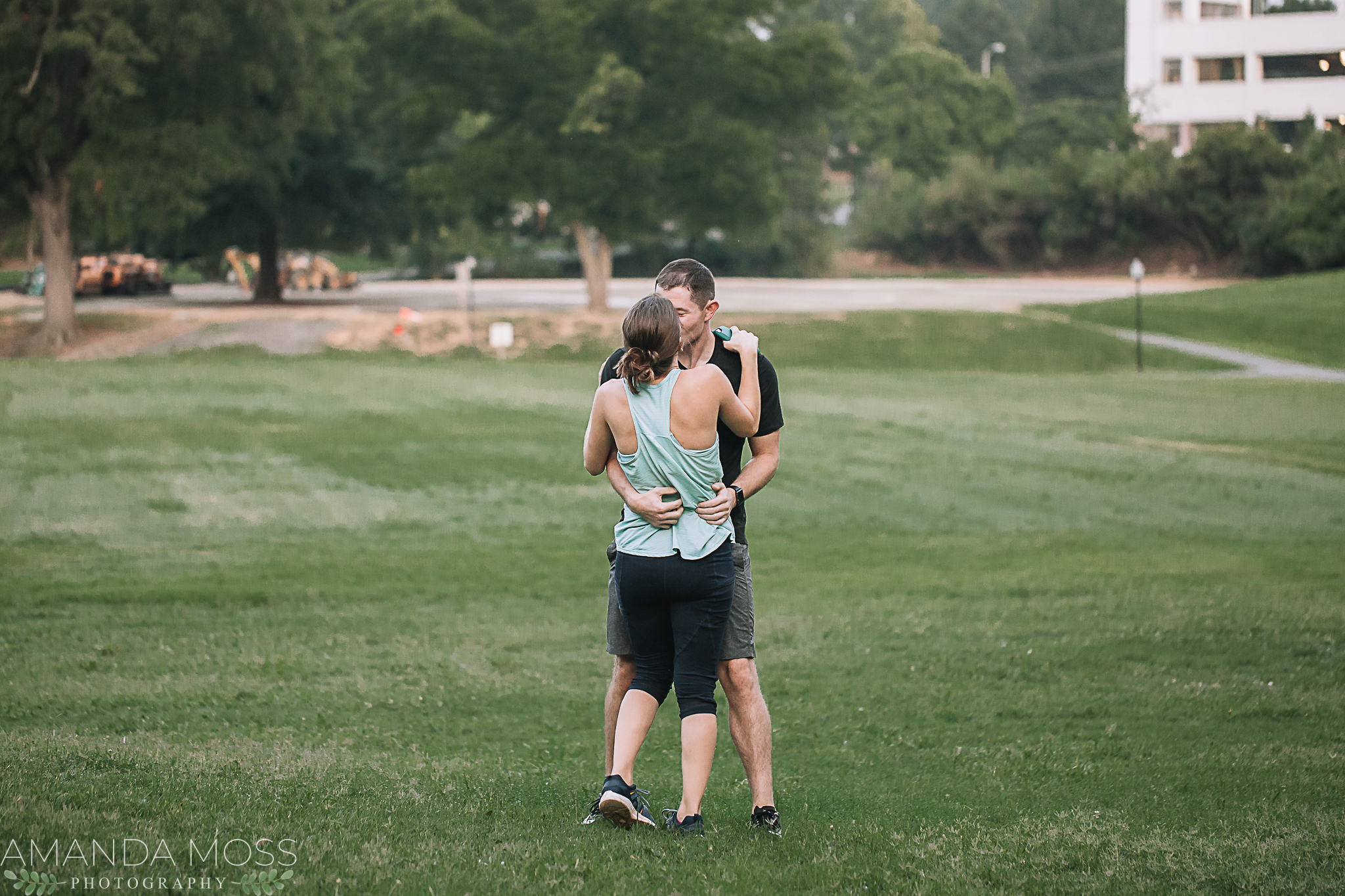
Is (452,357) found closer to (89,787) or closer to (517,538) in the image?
(517,538)

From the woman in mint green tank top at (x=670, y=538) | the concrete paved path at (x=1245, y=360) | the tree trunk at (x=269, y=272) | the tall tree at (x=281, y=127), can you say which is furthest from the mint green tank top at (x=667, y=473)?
the tree trunk at (x=269, y=272)

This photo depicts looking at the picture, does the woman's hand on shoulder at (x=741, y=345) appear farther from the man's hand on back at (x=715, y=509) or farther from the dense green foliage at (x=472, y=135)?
the dense green foliage at (x=472, y=135)

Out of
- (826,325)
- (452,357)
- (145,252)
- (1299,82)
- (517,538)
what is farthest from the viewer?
(1299,82)

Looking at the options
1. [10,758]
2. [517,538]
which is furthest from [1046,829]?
[517,538]

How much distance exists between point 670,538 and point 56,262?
42.8m

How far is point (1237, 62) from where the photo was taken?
8144 centimetres

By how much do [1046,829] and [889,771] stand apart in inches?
61.7

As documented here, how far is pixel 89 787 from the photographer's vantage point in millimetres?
5035

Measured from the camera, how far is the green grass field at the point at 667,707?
15.6ft

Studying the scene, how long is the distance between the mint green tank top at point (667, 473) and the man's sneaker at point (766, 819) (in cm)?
105

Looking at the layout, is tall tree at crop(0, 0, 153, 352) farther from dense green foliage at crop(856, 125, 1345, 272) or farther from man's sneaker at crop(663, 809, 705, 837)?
dense green foliage at crop(856, 125, 1345, 272)

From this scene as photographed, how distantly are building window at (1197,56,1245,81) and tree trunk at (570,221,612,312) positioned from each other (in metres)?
48.5

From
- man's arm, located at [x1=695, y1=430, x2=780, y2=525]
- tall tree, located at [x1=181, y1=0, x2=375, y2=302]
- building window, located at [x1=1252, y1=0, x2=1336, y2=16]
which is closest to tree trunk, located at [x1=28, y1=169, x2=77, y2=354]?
tall tree, located at [x1=181, y1=0, x2=375, y2=302]

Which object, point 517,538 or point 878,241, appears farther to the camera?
point 878,241
